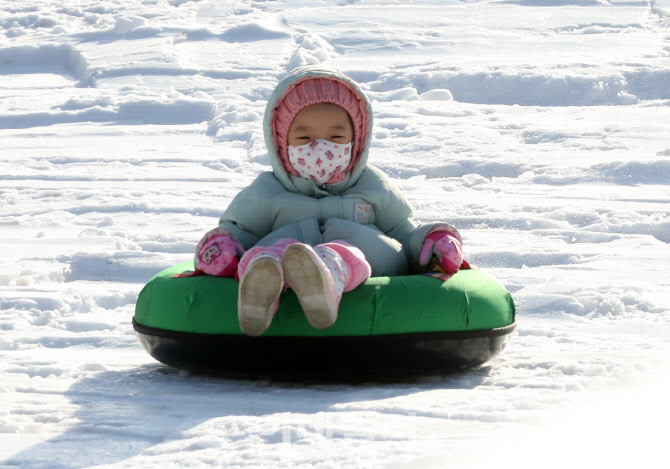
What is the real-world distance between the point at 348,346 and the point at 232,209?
0.80 metres

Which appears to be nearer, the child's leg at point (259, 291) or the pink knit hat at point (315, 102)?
the child's leg at point (259, 291)

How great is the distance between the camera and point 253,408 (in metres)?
3.10

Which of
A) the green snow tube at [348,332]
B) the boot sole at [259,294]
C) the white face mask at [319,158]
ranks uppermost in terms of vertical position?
the white face mask at [319,158]

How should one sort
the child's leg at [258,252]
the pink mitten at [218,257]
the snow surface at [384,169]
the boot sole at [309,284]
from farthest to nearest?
the pink mitten at [218,257]
the child's leg at [258,252]
the boot sole at [309,284]
the snow surface at [384,169]

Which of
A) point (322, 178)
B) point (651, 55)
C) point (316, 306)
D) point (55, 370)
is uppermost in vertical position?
point (651, 55)

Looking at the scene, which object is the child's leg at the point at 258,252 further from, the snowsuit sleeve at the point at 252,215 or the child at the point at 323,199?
the snowsuit sleeve at the point at 252,215

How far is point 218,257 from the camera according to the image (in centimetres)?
353

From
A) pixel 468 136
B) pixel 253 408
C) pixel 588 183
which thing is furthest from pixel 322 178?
pixel 468 136

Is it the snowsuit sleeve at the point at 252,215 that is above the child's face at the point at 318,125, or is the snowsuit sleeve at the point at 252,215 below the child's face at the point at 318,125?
below

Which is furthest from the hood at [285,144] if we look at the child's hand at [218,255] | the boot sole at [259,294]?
the boot sole at [259,294]

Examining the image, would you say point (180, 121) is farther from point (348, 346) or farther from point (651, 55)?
point (348, 346)

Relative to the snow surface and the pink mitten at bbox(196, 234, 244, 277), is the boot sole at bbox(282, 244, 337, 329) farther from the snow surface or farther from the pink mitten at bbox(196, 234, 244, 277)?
the pink mitten at bbox(196, 234, 244, 277)

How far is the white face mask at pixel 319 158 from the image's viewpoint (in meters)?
3.71

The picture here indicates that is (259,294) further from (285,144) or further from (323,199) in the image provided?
(285,144)
